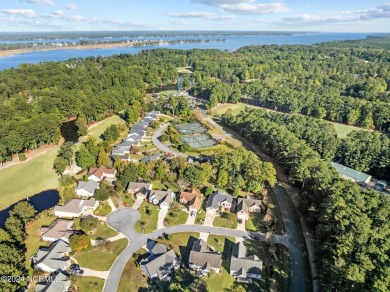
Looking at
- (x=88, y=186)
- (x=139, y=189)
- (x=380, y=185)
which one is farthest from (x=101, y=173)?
(x=380, y=185)

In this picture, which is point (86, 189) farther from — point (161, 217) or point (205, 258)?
point (205, 258)

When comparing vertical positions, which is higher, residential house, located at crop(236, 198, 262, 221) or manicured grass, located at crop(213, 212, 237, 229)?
residential house, located at crop(236, 198, 262, 221)

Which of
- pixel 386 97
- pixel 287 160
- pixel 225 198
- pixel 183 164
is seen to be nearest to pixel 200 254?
pixel 225 198

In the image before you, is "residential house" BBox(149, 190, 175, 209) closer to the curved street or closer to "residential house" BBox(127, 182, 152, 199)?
"residential house" BBox(127, 182, 152, 199)

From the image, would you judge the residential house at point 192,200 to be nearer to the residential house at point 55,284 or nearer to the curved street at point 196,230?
the curved street at point 196,230

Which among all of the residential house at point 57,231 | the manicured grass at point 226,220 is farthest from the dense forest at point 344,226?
the residential house at point 57,231

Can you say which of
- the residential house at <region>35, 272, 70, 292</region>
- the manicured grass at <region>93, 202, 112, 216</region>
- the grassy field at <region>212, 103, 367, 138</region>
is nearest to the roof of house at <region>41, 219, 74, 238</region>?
the manicured grass at <region>93, 202, 112, 216</region>

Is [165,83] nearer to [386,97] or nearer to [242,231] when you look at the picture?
[386,97]
